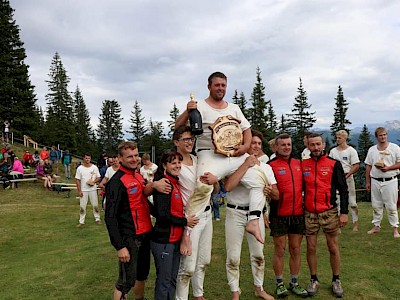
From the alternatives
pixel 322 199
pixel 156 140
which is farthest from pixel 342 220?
pixel 156 140

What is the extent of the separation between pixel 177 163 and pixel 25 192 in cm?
1700

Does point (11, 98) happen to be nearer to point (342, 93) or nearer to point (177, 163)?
point (177, 163)

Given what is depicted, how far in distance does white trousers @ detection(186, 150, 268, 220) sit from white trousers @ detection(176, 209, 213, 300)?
181 millimetres

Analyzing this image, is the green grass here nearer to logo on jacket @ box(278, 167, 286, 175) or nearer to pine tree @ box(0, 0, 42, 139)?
logo on jacket @ box(278, 167, 286, 175)

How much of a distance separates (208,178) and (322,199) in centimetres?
187

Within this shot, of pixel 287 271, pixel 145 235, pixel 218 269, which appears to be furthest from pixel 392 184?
pixel 145 235

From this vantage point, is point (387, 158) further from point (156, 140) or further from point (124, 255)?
point (156, 140)

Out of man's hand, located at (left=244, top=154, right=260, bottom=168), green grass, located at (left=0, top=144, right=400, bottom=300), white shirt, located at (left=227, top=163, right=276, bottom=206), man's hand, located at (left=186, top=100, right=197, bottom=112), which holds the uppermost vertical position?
man's hand, located at (left=186, top=100, right=197, bottom=112)

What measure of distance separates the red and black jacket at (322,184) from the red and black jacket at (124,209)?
2345mm

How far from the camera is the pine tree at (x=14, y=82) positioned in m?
34.8

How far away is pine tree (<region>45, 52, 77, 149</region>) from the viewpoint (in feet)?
153

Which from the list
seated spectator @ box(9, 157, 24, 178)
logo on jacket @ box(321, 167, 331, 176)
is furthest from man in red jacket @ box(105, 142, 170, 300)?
seated spectator @ box(9, 157, 24, 178)

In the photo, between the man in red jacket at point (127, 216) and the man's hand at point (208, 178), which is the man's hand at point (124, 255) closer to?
the man in red jacket at point (127, 216)

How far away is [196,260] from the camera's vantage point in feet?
14.0
